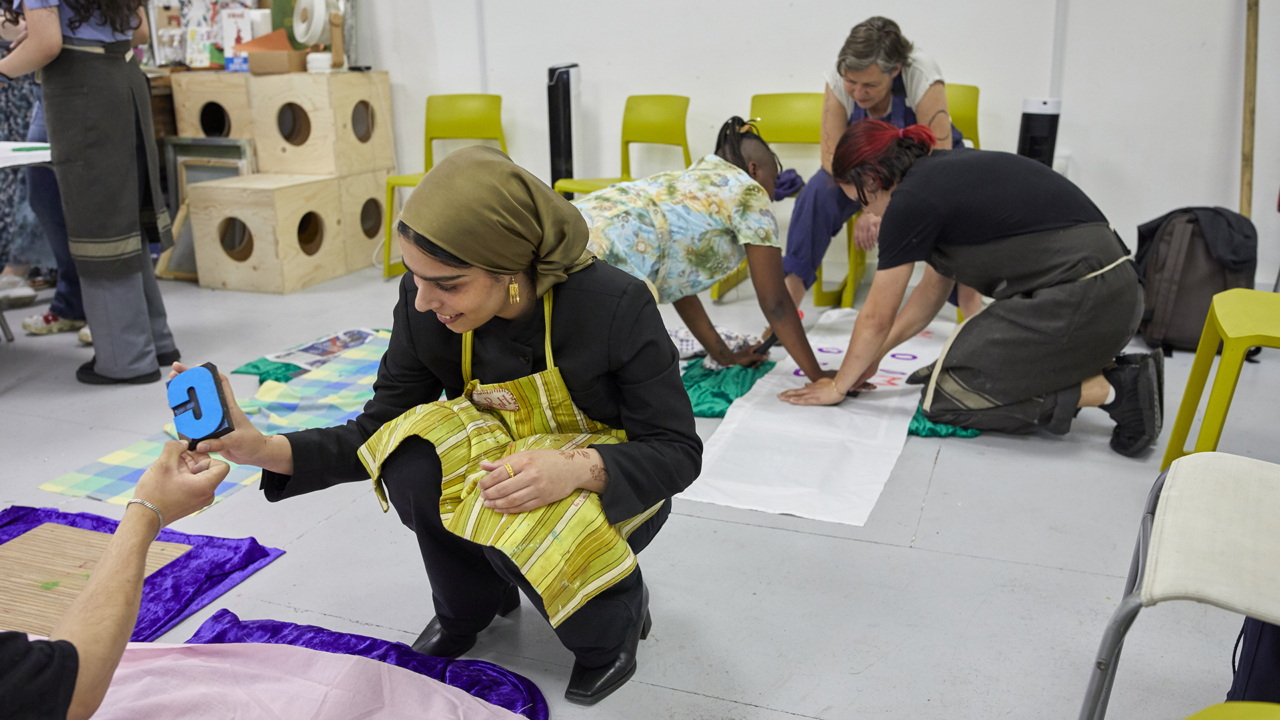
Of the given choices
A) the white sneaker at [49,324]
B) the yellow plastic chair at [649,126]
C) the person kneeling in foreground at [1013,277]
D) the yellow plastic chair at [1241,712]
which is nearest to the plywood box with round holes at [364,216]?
the yellow plastic chair at [649,126]

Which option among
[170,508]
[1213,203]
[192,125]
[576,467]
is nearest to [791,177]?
[1213,203]

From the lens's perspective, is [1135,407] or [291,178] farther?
[291,178]

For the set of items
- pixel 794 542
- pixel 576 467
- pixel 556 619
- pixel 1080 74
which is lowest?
pixel 794 542

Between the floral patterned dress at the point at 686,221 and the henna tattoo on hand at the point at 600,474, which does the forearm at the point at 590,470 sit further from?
the floral patterned dress at the point at 686,221

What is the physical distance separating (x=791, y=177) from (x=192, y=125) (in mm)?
3185

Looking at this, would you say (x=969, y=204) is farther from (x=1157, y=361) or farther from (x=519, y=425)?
(x=519, y=425)

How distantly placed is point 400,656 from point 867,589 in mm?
907

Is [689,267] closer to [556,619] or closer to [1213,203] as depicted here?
[556,619]

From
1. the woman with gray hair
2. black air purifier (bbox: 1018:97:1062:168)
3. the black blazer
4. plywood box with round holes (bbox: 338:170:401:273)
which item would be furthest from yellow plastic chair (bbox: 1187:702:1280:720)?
plywood box with round holes (bbox: 338:170:401:273)

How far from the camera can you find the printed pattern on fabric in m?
1.30

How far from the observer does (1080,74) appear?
388cm

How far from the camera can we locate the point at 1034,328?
2475 millimetres

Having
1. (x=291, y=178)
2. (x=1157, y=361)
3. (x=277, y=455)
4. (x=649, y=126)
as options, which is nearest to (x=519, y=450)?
(x=277, y=455)

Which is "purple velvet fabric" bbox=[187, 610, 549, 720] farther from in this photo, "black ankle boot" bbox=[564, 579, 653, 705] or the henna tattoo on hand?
the henna tattoo on hand
